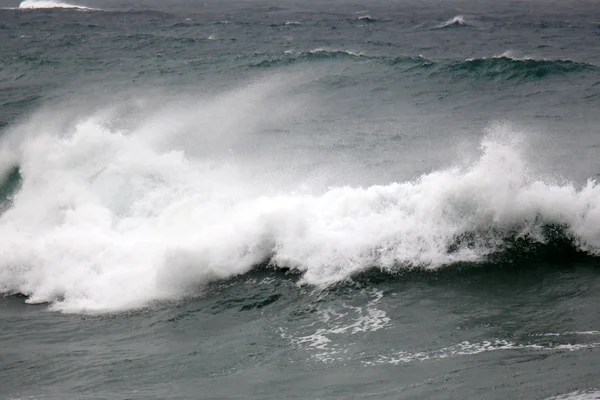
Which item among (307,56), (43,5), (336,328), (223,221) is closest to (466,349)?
(336,328)

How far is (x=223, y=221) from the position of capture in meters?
15.4

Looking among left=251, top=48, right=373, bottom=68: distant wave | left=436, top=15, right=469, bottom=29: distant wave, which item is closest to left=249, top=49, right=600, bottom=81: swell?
left=251, top=48, right=373, bottom=68: distant wave

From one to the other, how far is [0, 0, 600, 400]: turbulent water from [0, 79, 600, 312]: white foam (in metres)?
0.05

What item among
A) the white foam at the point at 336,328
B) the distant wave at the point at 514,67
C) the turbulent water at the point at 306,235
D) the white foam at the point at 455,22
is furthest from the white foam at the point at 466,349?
the white foam at the point at 455,22

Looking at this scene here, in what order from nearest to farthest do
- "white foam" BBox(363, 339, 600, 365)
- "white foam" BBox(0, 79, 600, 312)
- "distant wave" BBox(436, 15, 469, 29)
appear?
"white foam" BBox(363, 339, 600, 365) → "white foam" BBox(0, 79, 600, 312) → "distant wave" BBox(436, 15, 469, 29)

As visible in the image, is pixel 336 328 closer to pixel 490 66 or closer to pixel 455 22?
pixel 490 66

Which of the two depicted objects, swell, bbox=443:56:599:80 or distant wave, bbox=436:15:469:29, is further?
distant wave, bbox=436:15:469:29

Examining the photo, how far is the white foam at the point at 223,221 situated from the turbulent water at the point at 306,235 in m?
0.05

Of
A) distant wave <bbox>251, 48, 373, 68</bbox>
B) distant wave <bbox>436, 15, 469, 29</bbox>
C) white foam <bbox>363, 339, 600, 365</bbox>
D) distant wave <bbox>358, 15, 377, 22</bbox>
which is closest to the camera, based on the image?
white foam <bbox>363, 339, 600, 365</bbox>

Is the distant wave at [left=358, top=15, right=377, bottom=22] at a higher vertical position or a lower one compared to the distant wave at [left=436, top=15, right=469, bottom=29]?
higher

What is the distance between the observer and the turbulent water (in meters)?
9.93

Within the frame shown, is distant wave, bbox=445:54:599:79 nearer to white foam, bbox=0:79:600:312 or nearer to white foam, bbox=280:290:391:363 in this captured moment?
white foam, bbox=0:79:600:312

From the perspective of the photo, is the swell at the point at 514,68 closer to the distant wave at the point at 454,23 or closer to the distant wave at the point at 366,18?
the distant wave at the point at 454,23

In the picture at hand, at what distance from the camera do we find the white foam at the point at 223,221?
43.2ft
